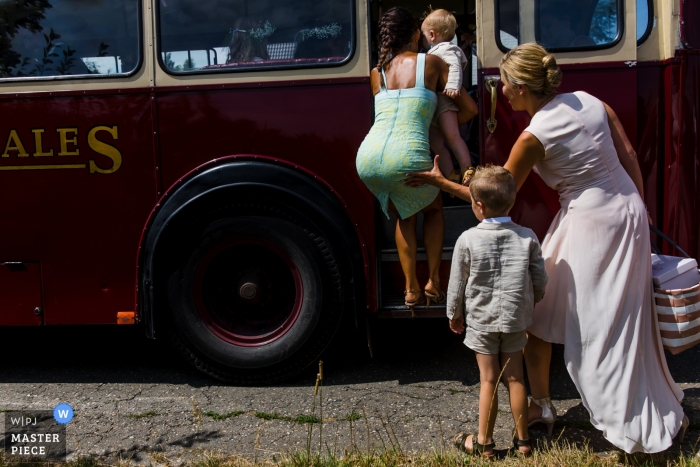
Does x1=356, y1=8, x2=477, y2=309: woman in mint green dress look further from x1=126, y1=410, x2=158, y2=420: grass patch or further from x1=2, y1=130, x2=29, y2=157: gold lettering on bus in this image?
x1=2, y1=130, x2=29, y2=157: gold lettering on bus

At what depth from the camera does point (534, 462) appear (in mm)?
2748

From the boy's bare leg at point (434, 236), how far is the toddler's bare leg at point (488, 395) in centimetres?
81

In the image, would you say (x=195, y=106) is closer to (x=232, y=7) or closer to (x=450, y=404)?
(x=232, y=7)

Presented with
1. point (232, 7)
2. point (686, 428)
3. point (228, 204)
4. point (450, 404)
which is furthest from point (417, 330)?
point (232, 7)

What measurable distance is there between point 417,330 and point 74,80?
2642 mm

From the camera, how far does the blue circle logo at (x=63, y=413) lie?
3.45m

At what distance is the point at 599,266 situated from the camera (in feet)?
9.20

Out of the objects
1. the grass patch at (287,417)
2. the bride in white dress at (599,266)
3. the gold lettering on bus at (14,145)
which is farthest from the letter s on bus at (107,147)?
the bride in white dress at (599,266)

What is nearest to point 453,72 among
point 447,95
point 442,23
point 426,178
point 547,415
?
point 447,95

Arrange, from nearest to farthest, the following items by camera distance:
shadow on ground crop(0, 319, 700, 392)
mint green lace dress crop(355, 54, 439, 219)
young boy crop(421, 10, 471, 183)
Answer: mint green lace dress crop(355, 54, 439, 219) < young boy crop(421, 10, 471, 183) < shadow on ground crop(0, 319, 700, 392)

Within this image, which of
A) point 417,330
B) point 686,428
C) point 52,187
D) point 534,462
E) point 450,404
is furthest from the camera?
point 417,330

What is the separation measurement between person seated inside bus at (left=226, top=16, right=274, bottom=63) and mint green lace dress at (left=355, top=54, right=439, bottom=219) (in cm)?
Result: 73

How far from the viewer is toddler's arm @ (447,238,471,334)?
2764 millimetres

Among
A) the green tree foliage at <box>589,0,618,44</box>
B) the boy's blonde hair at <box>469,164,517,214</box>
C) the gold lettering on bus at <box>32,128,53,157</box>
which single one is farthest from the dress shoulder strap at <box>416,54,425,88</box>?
the gold lettering on bus at <box>32,128,53,157</box>
